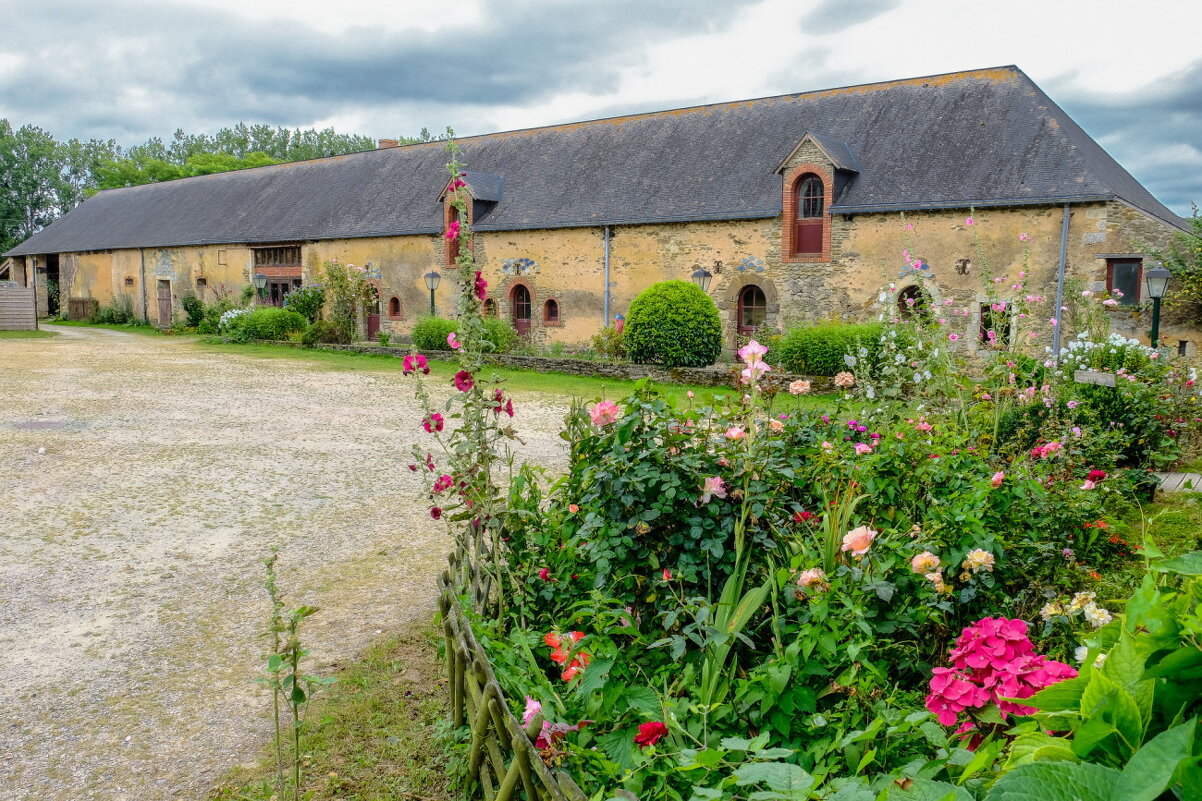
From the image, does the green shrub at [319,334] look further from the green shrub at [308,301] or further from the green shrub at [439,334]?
the green shrub at [439,334]

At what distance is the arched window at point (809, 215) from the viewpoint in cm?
1803

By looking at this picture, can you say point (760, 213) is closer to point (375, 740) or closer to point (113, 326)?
point (375, 740)

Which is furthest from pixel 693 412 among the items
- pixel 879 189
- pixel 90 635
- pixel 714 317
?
pixel 879 189

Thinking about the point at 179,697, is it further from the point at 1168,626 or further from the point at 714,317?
the point at 714,317

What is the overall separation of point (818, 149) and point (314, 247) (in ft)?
54.3

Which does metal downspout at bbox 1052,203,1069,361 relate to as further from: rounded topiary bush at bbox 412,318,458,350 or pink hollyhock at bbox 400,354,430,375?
pink hollyhock at bbox 400,354,430,375

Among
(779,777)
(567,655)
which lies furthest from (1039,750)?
(567,655)

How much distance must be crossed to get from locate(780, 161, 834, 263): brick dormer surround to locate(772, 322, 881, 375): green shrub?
132 inches

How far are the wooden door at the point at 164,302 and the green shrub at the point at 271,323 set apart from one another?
10368 millimetres

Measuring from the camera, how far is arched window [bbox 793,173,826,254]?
59.2ft

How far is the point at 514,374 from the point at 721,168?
733cm

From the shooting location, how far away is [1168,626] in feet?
4.09

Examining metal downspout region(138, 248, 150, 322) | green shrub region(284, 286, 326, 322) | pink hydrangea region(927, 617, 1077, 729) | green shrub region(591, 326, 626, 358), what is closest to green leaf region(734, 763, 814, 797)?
pink hydrangea region(927, 617, 1077, 729)

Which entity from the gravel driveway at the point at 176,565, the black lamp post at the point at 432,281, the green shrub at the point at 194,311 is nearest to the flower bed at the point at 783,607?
the gravel driveway at the point at 176,565
